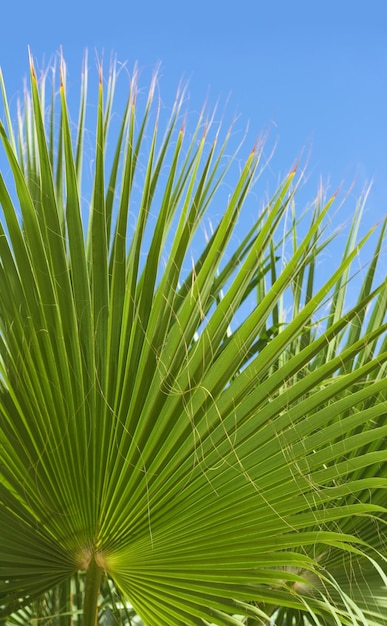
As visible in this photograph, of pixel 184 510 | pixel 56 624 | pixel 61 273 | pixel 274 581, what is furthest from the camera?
pixel 56 624

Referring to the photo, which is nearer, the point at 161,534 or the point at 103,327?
the point at 103,327

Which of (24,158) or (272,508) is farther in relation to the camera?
(24,158)

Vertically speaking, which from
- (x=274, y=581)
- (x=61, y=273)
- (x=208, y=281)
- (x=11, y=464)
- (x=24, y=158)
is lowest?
(x=274, y=581)

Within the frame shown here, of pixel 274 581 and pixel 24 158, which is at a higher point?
pixel 24 158

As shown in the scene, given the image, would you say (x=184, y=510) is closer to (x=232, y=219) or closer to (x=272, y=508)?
(x=272, y=508)

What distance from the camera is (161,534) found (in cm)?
157

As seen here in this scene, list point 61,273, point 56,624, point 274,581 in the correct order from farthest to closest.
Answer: point 56,624 → point 274,581 → point 61,273

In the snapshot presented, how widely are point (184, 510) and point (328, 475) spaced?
313 millimetres

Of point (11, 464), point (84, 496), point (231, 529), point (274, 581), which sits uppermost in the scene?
point (11, 464)

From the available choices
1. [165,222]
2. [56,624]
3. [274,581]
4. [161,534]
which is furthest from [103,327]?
[56,624]

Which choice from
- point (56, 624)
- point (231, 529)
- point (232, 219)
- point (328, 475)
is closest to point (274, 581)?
point (231, 529)

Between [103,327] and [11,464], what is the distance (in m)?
0.37

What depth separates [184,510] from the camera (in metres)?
1.56

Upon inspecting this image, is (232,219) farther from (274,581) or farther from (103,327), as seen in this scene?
(274,581)
